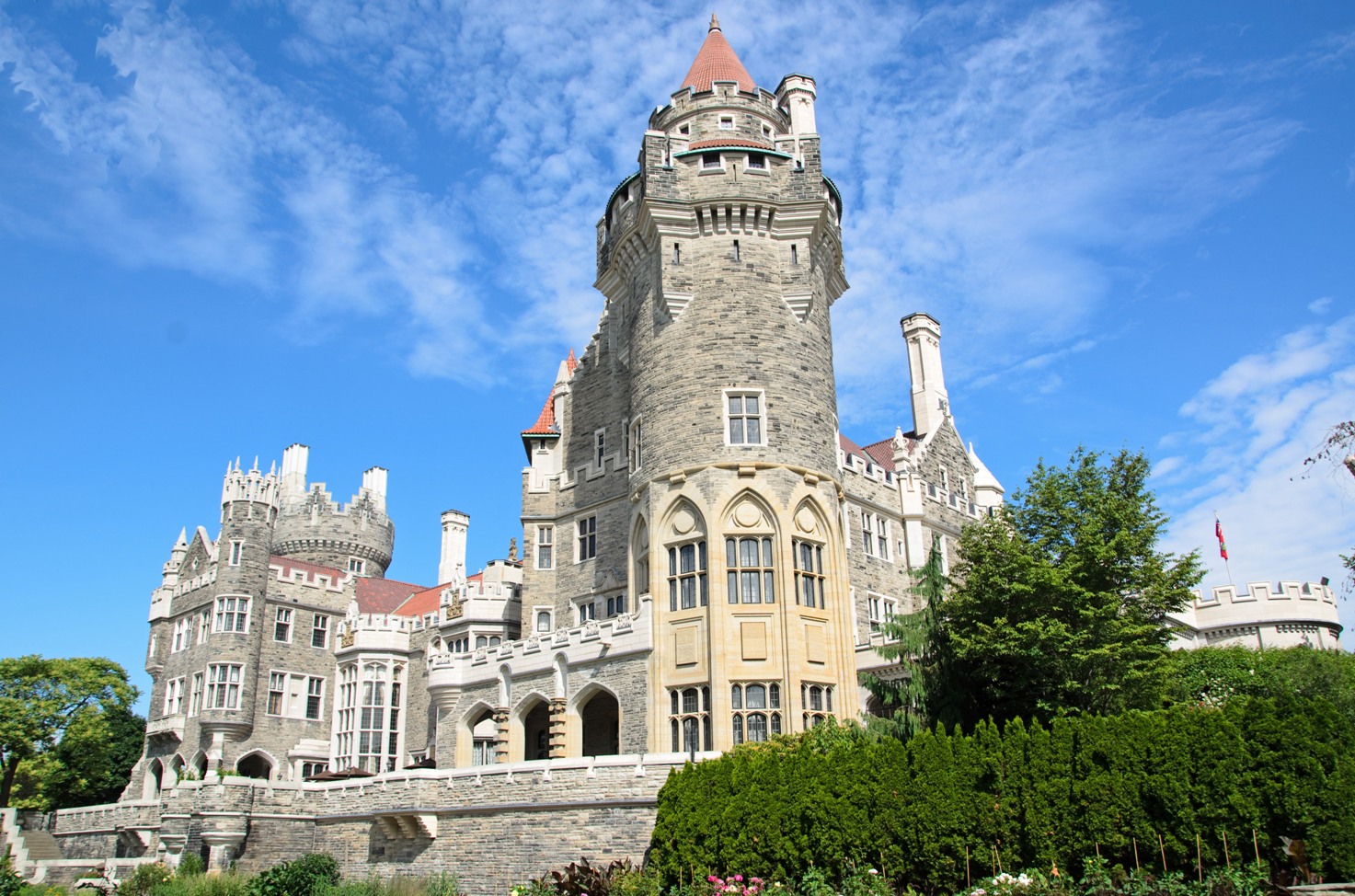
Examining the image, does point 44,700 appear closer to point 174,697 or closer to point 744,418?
point 174,697

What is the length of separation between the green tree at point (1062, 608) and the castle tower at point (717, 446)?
3407 millimetres

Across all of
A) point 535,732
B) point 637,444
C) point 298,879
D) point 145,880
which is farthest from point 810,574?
point 145,880

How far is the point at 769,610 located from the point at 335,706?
80.1 ft

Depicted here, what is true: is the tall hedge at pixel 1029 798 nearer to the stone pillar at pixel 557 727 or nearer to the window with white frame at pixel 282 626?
the stone pillar at pixel 557 727

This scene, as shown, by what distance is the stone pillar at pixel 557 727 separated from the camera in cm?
3038

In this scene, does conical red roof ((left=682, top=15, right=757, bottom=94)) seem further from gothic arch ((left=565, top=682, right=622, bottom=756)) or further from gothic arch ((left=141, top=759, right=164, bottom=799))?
gothic arch ((left=141, top=759, right=164, bottom=799))

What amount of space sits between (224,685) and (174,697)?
3.74 m

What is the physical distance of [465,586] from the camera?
4231 cm

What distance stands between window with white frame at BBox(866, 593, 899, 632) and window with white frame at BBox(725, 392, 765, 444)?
8.70 meters

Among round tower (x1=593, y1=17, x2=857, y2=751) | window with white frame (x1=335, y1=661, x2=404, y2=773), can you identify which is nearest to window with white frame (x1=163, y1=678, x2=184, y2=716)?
window with white frame (x1=335, y1=661, x2=404, y2=773)

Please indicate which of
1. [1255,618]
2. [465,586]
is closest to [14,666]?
[465,586]

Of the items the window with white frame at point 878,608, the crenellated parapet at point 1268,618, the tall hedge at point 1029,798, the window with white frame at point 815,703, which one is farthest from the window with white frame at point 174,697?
the crenellated parapet at point 1268,618

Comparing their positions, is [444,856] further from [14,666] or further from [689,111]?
[14,666]

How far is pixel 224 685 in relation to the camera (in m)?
43.0
